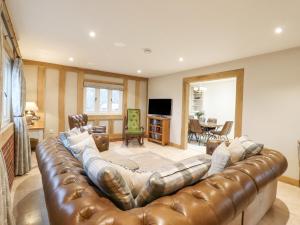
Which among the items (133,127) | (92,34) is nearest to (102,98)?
(133,127)

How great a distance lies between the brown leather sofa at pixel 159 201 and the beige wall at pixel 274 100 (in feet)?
7.32

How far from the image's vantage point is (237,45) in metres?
3.07

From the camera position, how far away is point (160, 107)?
602 centimetres

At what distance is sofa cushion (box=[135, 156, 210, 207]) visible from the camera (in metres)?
1.02

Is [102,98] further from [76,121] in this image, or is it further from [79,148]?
[79,148]

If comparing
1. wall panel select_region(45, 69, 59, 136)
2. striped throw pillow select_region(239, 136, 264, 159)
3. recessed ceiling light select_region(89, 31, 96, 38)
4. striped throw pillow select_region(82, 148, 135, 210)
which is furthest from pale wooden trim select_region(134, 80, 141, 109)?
striped throw pillow select_region(82, 148, 135, 210)

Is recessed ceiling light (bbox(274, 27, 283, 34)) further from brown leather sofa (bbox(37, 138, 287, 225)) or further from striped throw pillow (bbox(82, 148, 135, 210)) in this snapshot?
striped throw pillow (bbox(82, 148, 135, 210))

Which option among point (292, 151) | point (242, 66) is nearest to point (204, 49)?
point (242, 66)

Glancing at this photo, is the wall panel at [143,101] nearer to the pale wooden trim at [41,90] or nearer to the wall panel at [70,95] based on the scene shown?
the wall panel at [70,95]

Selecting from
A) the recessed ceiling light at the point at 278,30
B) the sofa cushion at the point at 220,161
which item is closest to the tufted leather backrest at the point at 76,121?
the sofa cushion at the point at 220,161

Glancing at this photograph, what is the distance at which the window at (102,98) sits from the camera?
223 inches

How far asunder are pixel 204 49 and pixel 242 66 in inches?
44.6

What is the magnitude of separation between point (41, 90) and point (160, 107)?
11.8 ft

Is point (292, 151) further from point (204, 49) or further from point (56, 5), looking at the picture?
point (56, 5)
